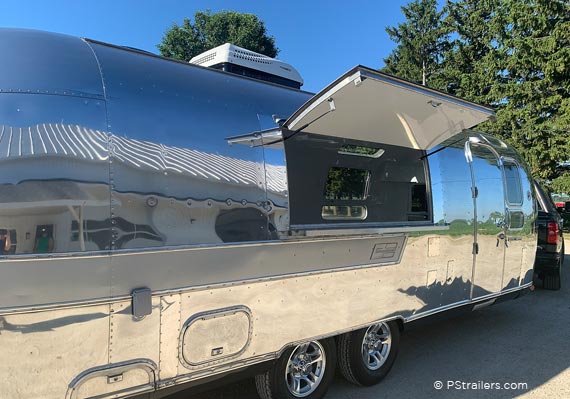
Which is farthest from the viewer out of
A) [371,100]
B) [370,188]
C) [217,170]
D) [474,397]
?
[370,188]

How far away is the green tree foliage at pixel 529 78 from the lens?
18125mm

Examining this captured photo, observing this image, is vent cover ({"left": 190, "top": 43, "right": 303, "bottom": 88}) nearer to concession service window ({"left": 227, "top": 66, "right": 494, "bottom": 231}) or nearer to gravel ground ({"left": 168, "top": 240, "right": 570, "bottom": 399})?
concession service window ({"left": 227, "top": 66, "right": 494, "bottom": 231})

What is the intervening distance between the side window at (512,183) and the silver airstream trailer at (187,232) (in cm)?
178

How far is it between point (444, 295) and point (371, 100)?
220 centimetres

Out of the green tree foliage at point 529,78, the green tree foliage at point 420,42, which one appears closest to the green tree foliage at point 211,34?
the green tree foliage at point 420,42

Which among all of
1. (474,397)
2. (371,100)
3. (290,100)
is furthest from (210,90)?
(474,397)

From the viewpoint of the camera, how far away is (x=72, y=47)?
2510 millimetres

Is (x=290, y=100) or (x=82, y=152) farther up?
(x=290, y=100)

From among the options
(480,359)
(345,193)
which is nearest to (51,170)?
(345,193)

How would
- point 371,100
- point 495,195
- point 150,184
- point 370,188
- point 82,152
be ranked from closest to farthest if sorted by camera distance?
point 82,152 < point 150,184 < point 371,100 < point 370,188 < point 495,195

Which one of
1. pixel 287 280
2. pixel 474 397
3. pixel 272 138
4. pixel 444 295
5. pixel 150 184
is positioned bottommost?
pixel 474 397

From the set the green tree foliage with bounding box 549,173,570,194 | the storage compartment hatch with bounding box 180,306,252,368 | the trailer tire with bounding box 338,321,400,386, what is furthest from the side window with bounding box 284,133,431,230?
the green tree foliage with bounding box 549,173,570,194

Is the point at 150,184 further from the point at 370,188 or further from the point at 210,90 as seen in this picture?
the point at 370,188

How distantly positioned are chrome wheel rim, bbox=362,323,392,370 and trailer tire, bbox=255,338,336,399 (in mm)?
514
